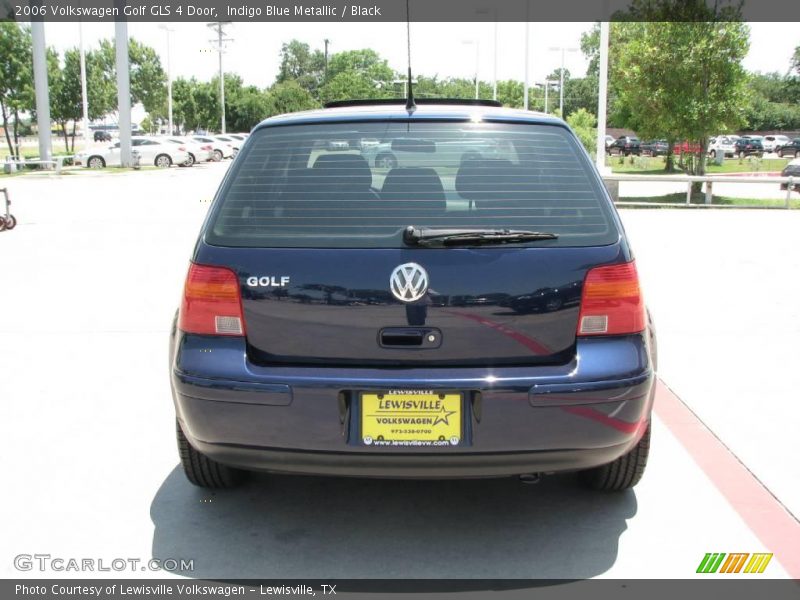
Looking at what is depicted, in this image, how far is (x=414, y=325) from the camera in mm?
3291

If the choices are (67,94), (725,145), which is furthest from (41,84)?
(725,145)

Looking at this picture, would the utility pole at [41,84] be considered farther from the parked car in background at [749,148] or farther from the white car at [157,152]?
the parked car in background at [749,148]

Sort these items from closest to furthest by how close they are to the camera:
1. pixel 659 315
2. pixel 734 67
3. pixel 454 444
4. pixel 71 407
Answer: pixel 454 444 < pixel 71 407 < pixel 659 315 < pixel 734 67

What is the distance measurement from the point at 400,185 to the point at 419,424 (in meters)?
0.96

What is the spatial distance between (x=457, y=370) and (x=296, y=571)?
1.02m

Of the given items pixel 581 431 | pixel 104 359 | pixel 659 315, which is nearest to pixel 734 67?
pixel 659 315

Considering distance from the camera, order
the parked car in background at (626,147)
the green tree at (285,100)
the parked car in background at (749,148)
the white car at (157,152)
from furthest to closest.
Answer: the green tree at (285,100), the parked car in background at (626,147), the parked car in background at (749,148), the white car at (157,152)

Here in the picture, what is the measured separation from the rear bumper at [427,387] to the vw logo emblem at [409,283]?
0.94ft

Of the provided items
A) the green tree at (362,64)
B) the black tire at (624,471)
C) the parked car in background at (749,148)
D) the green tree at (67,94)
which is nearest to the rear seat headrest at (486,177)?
the black tire at (624,471)

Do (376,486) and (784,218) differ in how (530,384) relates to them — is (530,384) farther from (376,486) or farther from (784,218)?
(784,218)

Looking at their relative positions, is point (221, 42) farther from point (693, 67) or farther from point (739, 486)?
point (739, 486)

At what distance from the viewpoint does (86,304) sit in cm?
850

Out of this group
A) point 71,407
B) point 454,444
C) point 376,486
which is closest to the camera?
point 454,444

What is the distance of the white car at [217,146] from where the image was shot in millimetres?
48831
